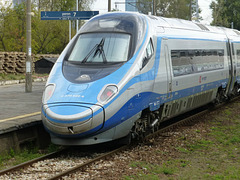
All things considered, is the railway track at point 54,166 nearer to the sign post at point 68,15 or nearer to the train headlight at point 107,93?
the train headlight at point 107,93

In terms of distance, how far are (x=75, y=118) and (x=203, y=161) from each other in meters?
2.58

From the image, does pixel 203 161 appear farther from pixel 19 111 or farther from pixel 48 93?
pixel 19 111

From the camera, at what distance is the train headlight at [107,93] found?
25.2ft

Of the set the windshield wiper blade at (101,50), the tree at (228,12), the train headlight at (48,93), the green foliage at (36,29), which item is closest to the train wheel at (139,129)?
the windshield wiper blade at (101,50)

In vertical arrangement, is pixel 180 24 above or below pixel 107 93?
above

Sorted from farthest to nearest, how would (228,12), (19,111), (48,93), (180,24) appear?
(228,12) < (180,24) < (19,111) < (48,93)

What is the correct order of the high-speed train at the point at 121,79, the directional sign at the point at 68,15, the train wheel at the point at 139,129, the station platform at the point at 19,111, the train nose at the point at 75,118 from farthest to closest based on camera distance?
the directional sign at the point at 68,15 → the station platform at the point at 19,111 → the train wheel at the point at 139,129 → the high-speed train at the point at 121,79 → the train nose at the point at 75,118

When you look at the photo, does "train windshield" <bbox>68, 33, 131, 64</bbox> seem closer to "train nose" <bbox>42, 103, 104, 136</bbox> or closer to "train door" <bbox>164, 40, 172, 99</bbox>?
"train door" <bbox>164, 40, 172, 99</bbox>

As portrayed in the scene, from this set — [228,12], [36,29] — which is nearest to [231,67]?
[36,29]

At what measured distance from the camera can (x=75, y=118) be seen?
7.35 meters

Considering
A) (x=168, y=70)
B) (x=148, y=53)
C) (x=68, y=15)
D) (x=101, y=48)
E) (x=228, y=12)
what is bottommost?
(x=168, y=70)

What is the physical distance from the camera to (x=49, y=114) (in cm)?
764

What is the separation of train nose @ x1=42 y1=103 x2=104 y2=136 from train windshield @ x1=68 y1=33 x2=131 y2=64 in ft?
5.02

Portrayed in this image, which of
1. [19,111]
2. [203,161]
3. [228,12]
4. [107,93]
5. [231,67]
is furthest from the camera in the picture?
[228,12]
